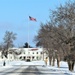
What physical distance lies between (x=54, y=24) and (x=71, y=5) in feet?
19.4

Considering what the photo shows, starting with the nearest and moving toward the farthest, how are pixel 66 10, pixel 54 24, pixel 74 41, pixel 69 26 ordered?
pixel 74 41, pixel 66 10, pixel 69 26, pixel 54 24

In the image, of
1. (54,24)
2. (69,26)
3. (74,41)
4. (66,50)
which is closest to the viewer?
(74,41)

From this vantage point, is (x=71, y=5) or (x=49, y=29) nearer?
(x=71, y=5)

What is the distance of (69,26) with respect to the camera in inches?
1799

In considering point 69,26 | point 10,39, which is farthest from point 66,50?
point 10,39

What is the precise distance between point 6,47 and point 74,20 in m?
109

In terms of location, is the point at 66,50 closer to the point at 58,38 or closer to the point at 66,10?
the point at 58,38

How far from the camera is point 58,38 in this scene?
157 feet

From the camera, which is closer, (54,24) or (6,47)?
(54,24)

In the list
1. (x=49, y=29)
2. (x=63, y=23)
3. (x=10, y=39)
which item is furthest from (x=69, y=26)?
(x=10, y=39)

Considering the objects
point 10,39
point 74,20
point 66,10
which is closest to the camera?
point 74,20

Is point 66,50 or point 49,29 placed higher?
point 49,29

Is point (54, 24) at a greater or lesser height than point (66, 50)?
greater

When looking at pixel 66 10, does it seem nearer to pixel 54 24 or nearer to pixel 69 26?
pixel 69 26
